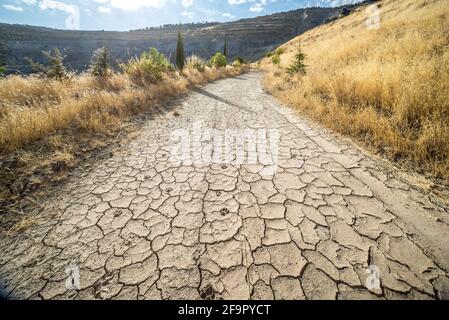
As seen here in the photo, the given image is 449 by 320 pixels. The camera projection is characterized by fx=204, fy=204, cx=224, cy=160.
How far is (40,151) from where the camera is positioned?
298 centimetres

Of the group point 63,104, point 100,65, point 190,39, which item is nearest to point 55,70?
point 100,65

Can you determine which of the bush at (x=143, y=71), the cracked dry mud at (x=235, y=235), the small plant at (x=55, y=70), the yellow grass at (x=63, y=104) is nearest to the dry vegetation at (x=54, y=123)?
the yellow grass at (x=63, y=104)

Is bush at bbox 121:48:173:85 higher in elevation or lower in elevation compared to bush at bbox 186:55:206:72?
lower

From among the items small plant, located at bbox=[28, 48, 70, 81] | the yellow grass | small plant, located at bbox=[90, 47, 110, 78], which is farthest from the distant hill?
small plant, located at bbox=[28, 48, 70, 81]

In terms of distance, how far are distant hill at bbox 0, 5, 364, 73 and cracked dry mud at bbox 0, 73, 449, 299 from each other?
167 feet

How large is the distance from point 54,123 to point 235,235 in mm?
3814

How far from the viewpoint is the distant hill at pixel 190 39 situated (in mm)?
49669

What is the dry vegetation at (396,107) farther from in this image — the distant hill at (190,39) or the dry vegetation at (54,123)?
the distant hill at (190,39)

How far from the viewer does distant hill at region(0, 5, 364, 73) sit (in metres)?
49.7

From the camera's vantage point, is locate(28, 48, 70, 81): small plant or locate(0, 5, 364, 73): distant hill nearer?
locate(28, 48, 70, 81): small plant

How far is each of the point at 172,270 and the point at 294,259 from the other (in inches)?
37.9

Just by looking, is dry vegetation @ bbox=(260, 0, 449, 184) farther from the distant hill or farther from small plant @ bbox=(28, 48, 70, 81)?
the distant hill

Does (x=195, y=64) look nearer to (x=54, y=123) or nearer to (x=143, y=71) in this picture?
(x=143, y=71)
